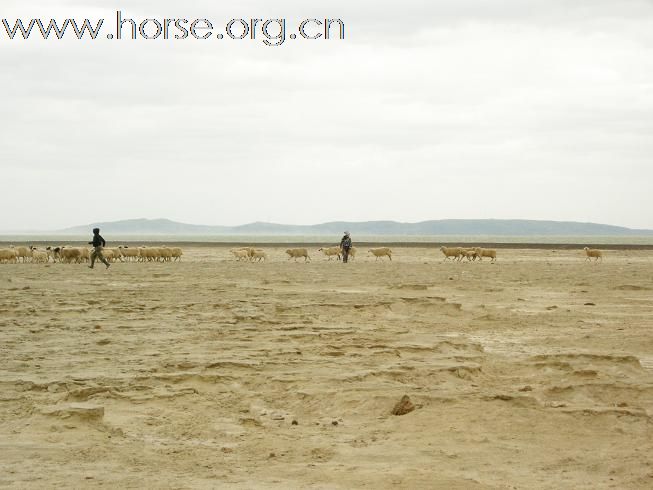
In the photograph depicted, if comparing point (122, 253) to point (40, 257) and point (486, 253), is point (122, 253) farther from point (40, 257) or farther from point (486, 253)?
point (486, 253)

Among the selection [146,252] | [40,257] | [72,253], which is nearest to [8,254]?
[40,257]

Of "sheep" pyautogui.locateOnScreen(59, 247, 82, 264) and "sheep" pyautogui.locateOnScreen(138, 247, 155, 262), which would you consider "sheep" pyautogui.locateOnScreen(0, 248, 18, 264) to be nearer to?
"sheep" pyautogui.locateOnScreen(59, 247, 82, 264)

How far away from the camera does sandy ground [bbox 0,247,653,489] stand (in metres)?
5.70

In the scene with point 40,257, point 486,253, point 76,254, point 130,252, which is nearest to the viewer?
point 76,254

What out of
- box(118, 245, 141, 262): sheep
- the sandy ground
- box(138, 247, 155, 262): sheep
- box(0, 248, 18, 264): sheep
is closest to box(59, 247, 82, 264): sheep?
box(0, 248, 18, 264): sheep

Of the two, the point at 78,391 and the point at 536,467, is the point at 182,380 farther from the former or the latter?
the point at 536,467

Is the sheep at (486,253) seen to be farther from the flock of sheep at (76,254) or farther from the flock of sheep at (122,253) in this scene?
the flock of sheep at (76,254)

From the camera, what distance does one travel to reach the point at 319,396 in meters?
7.70

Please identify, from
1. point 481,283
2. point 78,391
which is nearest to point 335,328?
point 78,391

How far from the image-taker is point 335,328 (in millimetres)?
11766

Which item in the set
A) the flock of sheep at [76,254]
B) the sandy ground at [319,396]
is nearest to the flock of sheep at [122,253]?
the flock of sheep at [76,254]

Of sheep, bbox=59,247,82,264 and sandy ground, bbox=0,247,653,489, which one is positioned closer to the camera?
sandy ground, bbox=0,247,653,489

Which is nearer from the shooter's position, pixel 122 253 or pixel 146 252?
pixel 122 253

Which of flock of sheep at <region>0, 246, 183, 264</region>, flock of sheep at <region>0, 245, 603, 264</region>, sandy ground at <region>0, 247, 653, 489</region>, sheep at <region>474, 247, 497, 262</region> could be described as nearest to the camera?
sandy ground at <region>0, 247, 653, 489</region>
